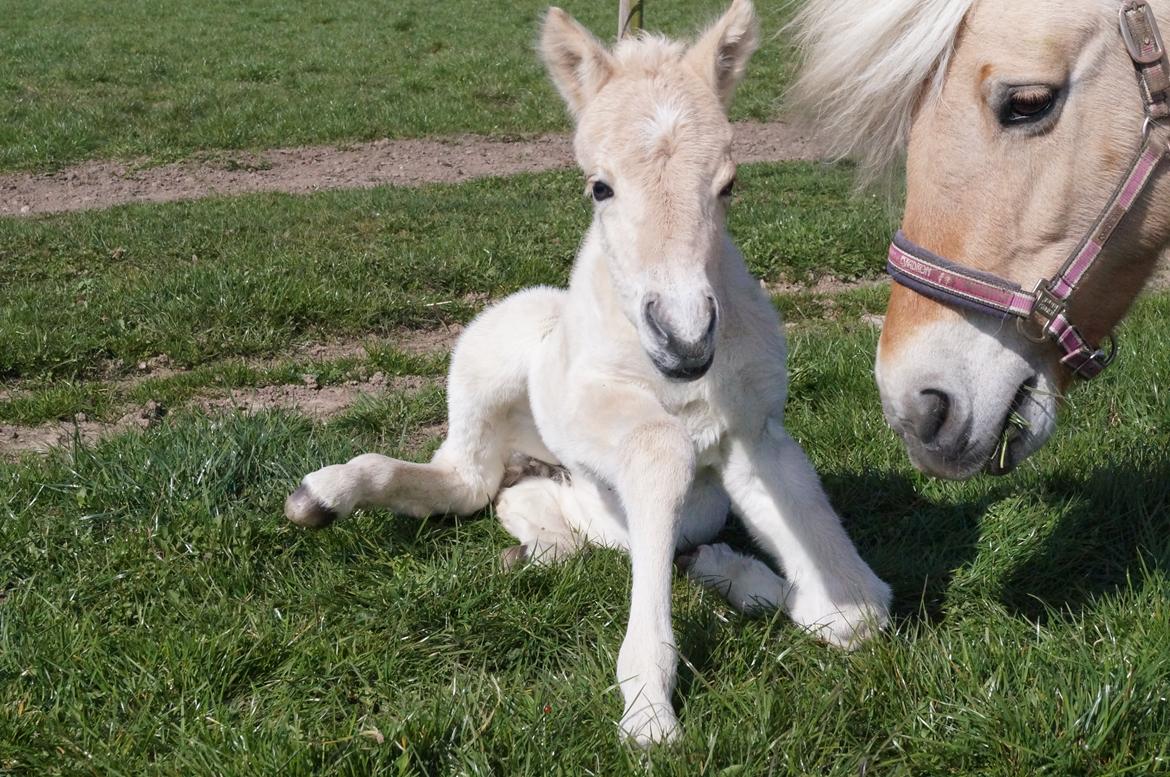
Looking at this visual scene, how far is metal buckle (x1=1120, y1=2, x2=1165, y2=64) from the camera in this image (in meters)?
2.07

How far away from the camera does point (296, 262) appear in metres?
6.70

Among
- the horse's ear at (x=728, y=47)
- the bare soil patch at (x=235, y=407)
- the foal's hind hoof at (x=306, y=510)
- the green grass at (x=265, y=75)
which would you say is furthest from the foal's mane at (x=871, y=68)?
the green grass at (x=265, y=75)

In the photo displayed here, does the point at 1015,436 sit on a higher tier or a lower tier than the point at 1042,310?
lower

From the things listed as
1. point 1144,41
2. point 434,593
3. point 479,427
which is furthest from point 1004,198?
point 479,427

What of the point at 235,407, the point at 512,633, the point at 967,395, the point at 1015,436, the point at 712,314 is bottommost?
the point at 235,407

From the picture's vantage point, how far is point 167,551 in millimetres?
2986

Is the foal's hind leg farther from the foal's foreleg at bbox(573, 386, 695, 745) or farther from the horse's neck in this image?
the foal's foreleg at bbox(573, 386, 695, 745)

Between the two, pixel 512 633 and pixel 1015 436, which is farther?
pixel 512 633

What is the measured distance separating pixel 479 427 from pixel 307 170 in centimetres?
866

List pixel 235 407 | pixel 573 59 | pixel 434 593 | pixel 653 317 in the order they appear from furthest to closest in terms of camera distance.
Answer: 1. pixel 235 407
2. pixel 573 59
3. pixel 434 593
4. pixel 653 317

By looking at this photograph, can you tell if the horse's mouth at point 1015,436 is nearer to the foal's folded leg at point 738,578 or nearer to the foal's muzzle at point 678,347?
the foal's muzzle at point 678,347

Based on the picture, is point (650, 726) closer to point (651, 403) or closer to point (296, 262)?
point (651, 403)

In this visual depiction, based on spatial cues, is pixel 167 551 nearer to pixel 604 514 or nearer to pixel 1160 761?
pixel 604 514

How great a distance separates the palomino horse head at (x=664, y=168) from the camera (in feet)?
7.16
